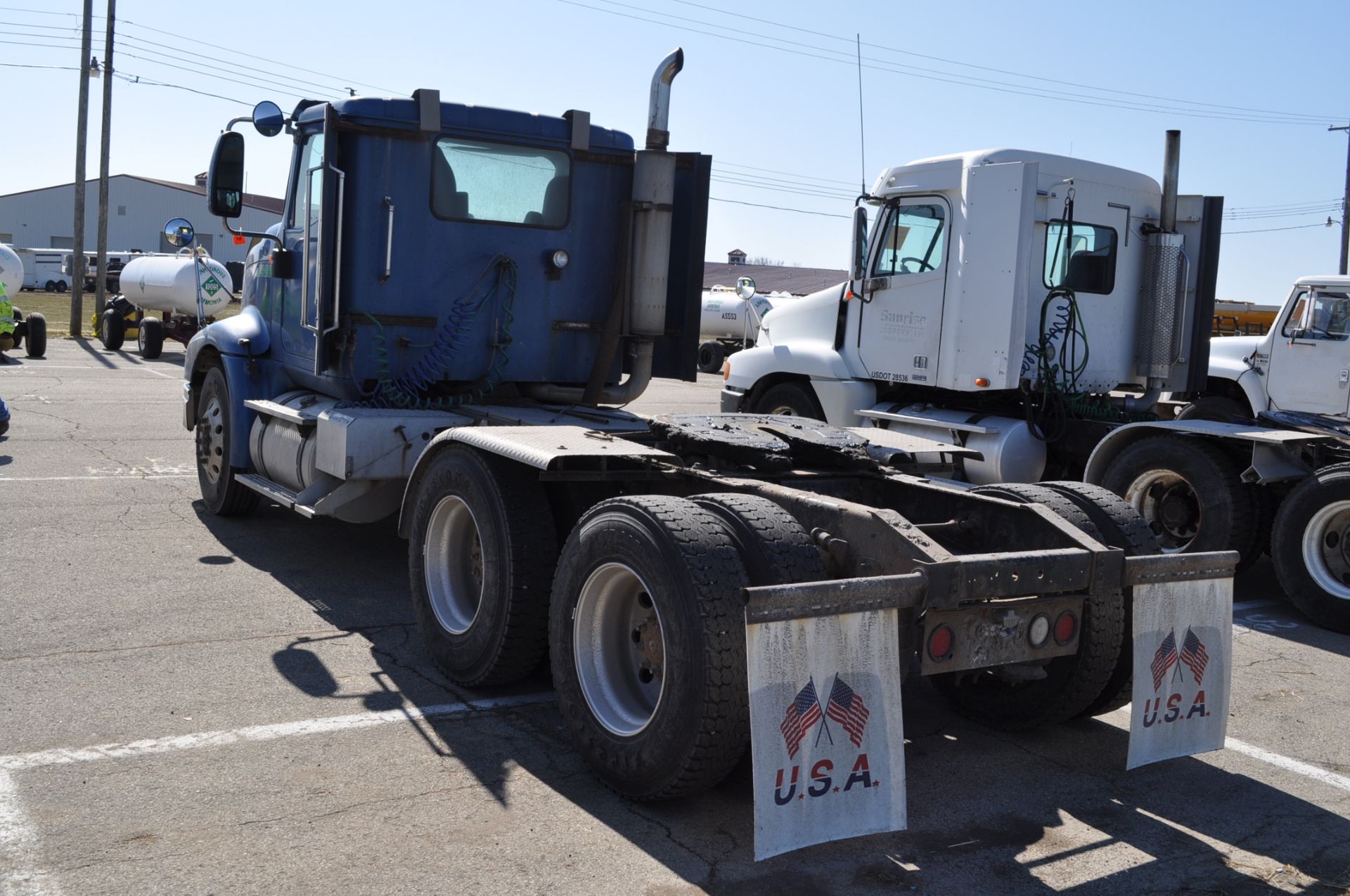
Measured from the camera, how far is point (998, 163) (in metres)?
10.1

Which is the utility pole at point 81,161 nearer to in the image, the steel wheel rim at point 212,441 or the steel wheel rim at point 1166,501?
the steel wheel rim at point 212,441

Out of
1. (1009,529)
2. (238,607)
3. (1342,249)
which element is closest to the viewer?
(1009,529)

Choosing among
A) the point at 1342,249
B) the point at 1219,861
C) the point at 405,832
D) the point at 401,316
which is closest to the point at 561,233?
the point at 401,316

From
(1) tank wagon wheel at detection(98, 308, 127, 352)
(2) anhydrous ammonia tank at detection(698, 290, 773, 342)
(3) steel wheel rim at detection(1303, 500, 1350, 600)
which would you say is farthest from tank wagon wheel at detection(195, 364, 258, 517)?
(2) anhydrous ammonia tank at detection(698, 290, 773, 342)

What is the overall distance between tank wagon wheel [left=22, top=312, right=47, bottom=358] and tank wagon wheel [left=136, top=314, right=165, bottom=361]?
222 cm

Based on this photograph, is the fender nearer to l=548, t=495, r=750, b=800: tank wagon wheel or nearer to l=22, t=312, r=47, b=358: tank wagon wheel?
l=548, t=495, r=750, b=800: tank wagon wheel

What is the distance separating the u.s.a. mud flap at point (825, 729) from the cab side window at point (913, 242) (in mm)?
7221

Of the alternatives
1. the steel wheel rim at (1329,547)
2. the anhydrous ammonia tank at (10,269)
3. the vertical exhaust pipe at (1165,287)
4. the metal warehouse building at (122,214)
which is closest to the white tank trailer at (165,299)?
the anhydrous ammonia tank at (10,269)

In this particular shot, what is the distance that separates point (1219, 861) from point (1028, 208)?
6.82 m

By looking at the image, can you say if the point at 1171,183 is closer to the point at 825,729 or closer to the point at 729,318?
the point at 825,729

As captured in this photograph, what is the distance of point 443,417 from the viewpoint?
7.01 m

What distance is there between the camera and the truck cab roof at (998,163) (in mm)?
10156

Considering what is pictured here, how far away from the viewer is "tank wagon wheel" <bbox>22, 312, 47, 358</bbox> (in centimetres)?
2201

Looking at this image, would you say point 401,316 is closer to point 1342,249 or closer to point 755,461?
point 755,461
